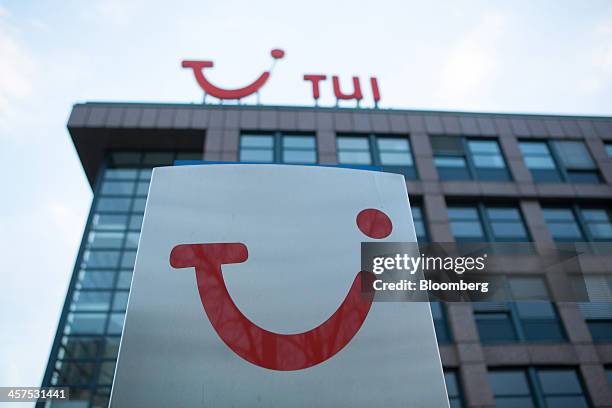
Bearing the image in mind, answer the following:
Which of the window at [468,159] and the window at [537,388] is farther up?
the window at [468,159]

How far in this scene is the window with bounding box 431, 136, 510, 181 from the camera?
1777cm

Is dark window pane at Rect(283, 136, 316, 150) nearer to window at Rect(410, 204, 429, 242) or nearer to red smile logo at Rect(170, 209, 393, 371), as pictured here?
window at Rect(410, 204, 429, 242)

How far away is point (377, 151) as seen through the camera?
18344mm

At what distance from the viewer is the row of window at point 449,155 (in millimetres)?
17828

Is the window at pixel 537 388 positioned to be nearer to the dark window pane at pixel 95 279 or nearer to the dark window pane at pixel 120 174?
the dark window pane at pixel 95 279

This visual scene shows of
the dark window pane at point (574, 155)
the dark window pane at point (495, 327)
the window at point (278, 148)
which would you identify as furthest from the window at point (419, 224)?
the dark window pane at point (574, 155)

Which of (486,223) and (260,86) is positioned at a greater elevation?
(260,86)

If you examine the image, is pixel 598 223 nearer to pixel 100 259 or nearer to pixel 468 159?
pixel 468 159

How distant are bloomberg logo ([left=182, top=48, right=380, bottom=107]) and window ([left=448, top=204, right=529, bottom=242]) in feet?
22.2

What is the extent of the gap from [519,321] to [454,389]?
11.4 ft

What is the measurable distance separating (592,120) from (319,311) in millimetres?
22781

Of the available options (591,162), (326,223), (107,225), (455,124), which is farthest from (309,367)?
(591,162)

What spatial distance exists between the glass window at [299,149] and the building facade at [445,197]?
0.06m

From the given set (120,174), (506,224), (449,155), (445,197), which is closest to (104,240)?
(120,174)
